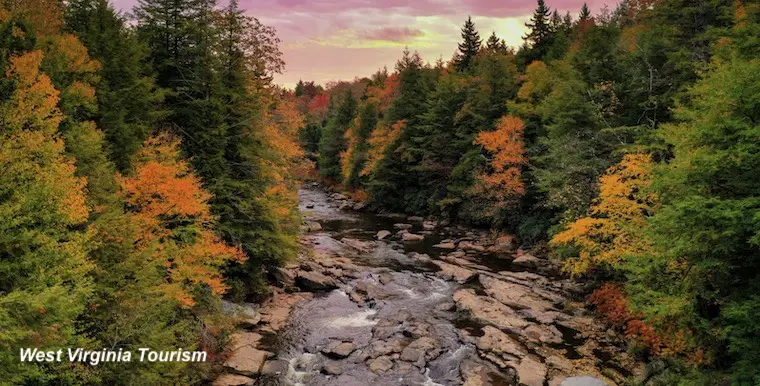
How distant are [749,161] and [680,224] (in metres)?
2.42

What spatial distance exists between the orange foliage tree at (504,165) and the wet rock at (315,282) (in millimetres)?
17642

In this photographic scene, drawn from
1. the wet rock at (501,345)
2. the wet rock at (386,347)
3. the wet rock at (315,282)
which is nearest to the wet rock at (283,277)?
the wet rock at (315,282)

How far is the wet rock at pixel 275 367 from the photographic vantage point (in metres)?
16.5

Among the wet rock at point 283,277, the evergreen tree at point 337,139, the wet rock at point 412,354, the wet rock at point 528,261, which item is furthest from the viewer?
the evergreen tree at point 337,139

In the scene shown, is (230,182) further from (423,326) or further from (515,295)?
(515,295)

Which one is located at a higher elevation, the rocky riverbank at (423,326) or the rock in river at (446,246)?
the rock in river at (446,246)

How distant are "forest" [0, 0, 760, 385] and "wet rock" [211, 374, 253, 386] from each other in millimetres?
426

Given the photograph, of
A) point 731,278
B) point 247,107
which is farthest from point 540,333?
point 247,107

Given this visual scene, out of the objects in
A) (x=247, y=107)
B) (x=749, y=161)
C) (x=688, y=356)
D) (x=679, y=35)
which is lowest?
(x=688, y=356)

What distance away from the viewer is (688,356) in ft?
49.3

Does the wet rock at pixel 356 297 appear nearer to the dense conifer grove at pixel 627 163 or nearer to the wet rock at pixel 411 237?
the dense conifer grove at pixel 627 163

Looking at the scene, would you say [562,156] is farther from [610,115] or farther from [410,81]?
[410,81]

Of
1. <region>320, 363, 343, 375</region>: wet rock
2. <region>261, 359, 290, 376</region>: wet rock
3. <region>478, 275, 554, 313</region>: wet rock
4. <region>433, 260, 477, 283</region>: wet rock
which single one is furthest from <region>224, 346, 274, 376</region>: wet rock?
<region>433, 260, 477, 283</region>: wet rock

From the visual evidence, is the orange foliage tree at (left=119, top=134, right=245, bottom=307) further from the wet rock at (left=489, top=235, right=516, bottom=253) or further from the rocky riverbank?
the wet rock at (left=489, top=235, right=516, bottom=253)
